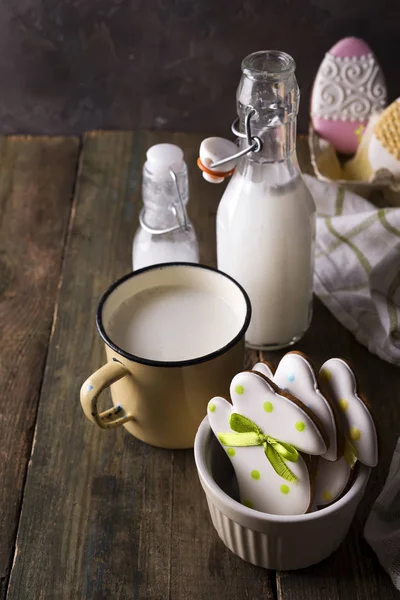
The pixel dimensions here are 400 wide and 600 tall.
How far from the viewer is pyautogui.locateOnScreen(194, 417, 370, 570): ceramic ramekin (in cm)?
59

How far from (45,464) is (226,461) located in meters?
0.17

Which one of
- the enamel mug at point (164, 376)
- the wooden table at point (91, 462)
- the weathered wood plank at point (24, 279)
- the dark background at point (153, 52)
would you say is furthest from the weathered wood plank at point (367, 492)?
the dark background at point (153, 52)

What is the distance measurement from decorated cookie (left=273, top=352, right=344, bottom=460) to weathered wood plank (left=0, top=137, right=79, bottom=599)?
0.90ft

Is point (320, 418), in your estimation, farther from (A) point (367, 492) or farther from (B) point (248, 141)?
(B) point (248, 141)

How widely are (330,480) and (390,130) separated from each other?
532 millimetres

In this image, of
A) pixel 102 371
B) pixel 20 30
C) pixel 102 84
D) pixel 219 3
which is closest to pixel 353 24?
pixel 219 3

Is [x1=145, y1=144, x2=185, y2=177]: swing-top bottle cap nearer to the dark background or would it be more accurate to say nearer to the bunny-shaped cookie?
the bunny-shaped cookie

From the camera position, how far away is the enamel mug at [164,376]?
67 centimetres

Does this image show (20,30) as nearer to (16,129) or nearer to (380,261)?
(16,129)

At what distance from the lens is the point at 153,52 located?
3.91 ft

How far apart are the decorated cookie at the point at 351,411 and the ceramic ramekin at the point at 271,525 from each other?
0.10 feet

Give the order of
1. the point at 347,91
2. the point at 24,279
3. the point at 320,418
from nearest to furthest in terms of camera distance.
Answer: the point at 320,418 → the point at 24,279 → the point at 347,91

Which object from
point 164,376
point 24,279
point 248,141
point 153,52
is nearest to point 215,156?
point 248,141

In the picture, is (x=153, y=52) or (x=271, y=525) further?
(x=153, y=52)
